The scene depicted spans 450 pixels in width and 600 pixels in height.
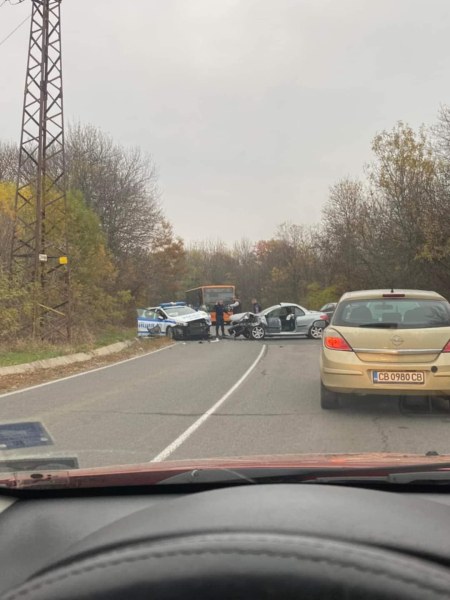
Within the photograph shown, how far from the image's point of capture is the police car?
28797mm

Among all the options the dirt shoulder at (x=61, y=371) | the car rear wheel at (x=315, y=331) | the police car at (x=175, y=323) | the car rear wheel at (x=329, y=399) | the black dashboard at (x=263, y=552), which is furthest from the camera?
the police car at (x=175, y=323)

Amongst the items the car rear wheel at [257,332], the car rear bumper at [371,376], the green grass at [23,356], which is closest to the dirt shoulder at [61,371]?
the green grass at [23,356]

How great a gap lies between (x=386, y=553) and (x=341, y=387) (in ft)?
22.7

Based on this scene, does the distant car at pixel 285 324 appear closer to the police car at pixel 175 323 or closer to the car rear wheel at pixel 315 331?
the car rear wheel at pixel 315 331

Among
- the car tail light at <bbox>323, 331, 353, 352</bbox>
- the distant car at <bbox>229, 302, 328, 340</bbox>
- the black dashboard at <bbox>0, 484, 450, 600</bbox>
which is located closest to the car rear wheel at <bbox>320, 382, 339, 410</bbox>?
the car tail light at <bbox>323, 331, 353, 352</bbox>

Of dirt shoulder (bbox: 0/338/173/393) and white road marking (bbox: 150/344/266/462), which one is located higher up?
white road marking (bbox: 150/344/266/462)

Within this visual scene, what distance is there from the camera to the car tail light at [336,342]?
26.1 feet

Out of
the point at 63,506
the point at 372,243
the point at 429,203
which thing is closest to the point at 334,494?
the point at 63,506

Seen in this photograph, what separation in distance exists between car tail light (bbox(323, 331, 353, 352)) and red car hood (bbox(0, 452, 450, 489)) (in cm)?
488

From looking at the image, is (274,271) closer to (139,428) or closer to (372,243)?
(372,243)

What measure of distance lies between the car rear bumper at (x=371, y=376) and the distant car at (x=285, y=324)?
18.5 metres

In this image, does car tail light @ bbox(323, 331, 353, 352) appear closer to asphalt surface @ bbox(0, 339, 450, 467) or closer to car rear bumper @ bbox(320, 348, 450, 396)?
car rear bumper @ bbox(320, 348, 450, 396)

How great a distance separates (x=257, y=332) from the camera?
27031mm

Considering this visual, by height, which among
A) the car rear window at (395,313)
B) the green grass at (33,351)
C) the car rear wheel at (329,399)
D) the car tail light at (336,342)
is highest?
the car rear window at (395,313)
